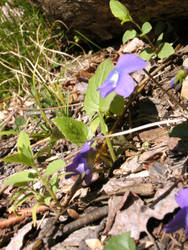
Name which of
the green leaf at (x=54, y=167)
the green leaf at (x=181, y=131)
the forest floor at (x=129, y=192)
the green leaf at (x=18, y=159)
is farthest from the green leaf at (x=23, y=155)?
the green leaf at (x=181, y=131)

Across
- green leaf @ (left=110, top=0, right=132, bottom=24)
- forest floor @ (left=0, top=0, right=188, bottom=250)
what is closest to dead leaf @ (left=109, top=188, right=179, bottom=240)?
forest floor @ (left=0, top=0, right=188, bottom=250)

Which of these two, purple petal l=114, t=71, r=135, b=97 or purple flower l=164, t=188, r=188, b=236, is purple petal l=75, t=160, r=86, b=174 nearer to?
purple petal l=114, t=71, r=135, b=97

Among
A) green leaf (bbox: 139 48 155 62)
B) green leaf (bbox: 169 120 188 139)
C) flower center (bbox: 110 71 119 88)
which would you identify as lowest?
green leaf (bbox: 169 120 188 139)

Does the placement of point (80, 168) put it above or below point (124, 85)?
below

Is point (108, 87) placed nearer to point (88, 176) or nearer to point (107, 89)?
point (107, 89)

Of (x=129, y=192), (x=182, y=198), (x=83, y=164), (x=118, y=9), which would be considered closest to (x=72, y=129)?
(x=83, y=164)
